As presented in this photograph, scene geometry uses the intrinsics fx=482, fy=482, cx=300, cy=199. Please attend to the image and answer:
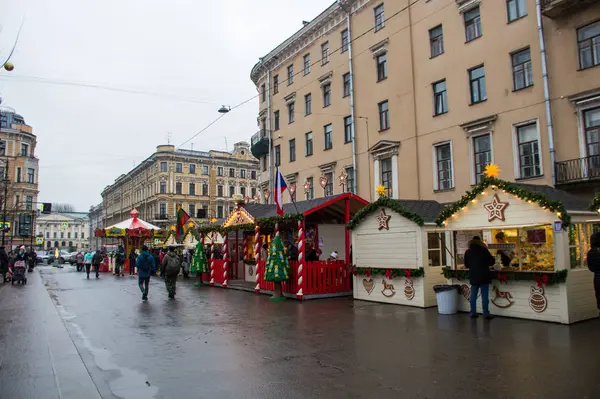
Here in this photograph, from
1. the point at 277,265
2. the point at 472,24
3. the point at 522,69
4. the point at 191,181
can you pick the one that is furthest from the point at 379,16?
the point at 191,181

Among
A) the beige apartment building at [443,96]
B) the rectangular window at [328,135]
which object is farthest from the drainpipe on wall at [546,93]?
the rectangular window at [328,135]

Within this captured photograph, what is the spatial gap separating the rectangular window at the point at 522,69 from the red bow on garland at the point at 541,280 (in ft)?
38.0

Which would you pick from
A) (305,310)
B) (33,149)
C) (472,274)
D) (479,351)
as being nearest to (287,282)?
(305,310)

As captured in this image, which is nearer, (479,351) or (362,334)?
(479,351)

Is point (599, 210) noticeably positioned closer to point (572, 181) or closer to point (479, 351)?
point (479, 351)

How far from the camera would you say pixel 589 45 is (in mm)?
17859

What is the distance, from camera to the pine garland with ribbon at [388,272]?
1336cm

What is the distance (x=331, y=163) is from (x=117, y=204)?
280ft

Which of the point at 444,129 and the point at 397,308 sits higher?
the point at 444,129

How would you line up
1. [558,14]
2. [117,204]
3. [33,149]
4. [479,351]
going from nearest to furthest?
[479,351]
[558,14]
[33,149]
[117,204]

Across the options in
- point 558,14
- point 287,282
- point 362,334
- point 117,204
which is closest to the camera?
point 362,334

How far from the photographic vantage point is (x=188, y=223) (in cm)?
2720

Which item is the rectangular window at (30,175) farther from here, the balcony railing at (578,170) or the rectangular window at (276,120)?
the balcony railing at (578,170)

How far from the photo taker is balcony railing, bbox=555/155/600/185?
17234mm
